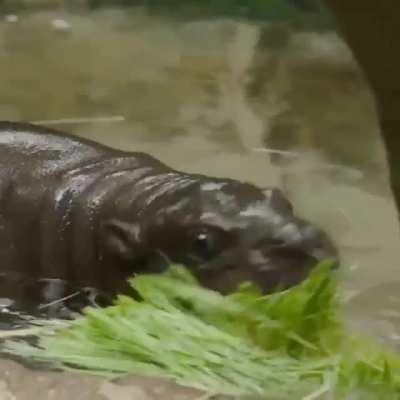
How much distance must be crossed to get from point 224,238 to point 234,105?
869 millimetres

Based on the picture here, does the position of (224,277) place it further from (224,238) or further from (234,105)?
(234,105)

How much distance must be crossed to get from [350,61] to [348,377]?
161 cm

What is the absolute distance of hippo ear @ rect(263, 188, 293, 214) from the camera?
1566 mm

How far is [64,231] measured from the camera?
1.66 m

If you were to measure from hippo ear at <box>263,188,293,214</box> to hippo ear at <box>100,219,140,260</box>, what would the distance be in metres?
0.18

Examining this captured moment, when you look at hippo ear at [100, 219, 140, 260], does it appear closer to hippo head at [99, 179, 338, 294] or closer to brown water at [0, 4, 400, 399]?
hippo head at [99, 179, 338, 294]

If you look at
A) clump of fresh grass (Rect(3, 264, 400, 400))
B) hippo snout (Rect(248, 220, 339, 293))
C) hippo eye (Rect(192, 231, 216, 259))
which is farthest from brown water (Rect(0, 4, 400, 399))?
clump of fresh grass (Rect(3, 264, 400, 400))

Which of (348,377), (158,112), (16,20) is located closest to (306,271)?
(348,377)

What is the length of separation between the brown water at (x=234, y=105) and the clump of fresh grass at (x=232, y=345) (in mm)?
326

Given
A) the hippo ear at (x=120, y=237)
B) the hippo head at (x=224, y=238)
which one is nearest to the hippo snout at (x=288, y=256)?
the hippo head at (x=224, y=238)

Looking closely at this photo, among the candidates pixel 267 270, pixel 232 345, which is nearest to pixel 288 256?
pixel 267 270

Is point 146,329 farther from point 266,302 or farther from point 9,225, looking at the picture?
point 9,225

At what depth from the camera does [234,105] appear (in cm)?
235

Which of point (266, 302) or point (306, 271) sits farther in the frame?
point (306, 271)
